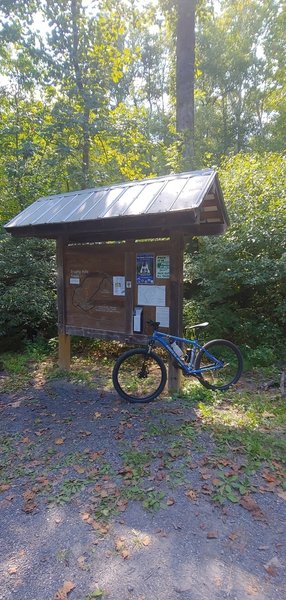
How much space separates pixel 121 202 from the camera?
435 cm

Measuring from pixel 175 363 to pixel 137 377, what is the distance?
685mm

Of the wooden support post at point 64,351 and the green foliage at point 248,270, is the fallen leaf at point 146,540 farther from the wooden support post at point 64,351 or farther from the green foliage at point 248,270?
the green foliage at point 248,270

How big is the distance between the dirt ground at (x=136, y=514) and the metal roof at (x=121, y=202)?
7.73 ft

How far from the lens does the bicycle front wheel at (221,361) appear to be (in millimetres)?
4637

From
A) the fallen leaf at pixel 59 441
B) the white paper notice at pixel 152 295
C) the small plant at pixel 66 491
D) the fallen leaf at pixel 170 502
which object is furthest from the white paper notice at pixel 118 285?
the fallen leaf at pixel 170 502

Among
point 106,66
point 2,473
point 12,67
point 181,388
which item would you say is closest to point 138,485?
point 2,473

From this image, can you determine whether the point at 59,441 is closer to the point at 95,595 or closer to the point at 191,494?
the point at 191,494

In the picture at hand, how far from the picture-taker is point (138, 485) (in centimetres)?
282

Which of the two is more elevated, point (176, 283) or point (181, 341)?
point (176, 283)

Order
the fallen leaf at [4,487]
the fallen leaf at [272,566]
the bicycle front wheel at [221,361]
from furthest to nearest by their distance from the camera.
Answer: the bicycle front wheel at [221,361] → the fallen leaf at [4,487] → the fallen leaf at [272,566]

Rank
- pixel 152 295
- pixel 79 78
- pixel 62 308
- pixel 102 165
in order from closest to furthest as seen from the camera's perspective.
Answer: pixel 152 295 → pixel 62 308 → pixel 79 78 → pixel 102 165

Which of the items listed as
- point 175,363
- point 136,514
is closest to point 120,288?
point 175,363

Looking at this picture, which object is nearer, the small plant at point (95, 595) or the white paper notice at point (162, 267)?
the small plant at point (95, 595)

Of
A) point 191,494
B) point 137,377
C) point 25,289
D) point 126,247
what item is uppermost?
point 126,247
